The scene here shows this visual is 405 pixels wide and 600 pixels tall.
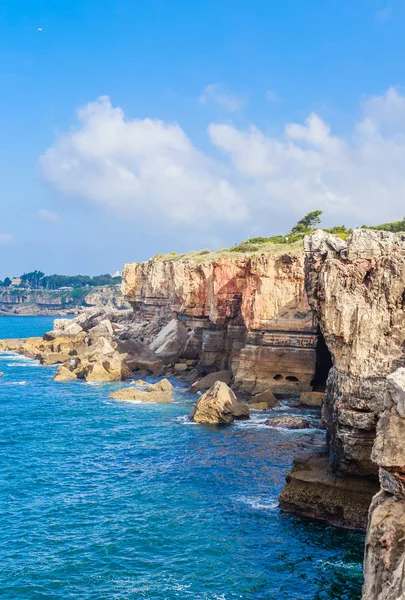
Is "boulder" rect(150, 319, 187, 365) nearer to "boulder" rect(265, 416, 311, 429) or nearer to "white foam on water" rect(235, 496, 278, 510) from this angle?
"boulder" rect(265, 416, 311, 429)

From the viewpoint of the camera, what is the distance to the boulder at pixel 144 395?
49094mm

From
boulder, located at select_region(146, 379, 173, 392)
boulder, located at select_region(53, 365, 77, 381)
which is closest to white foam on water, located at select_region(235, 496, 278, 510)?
boulder, located at select_region(146, 379, 173, 392)

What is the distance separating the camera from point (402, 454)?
452 inches

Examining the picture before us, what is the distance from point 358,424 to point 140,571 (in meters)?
9.99

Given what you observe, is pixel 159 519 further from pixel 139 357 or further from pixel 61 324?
pixel 61 324

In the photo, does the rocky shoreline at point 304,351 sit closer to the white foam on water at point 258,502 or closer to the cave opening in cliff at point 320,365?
the cave opening in cliff at point 320,365

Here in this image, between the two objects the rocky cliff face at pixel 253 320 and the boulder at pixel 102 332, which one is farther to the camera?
the boulder at pixel 102 332

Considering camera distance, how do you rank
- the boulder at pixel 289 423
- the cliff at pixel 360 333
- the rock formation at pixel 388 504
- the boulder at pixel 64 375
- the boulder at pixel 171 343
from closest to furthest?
1. the rock formation at pixel 388 504
2. the cliff at pixel 360 333
3. the boulder at pixel 289 423
4. the boulder at pixel 64 375
5. the boulder at pixel 171 343

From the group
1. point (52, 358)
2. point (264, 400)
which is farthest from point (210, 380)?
point (52, 358)

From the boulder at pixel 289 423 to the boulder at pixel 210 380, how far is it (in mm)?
13574

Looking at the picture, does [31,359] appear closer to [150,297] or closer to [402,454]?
[150,297]

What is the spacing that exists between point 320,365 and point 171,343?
23.0m

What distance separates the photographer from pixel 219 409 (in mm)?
40094

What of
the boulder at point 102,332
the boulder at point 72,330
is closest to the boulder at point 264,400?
the boulder at point 102,332
